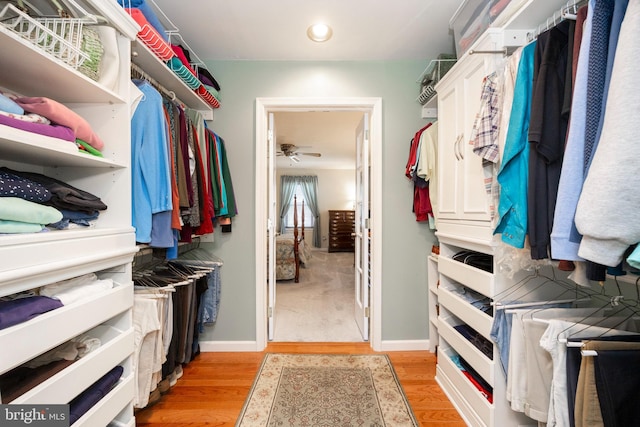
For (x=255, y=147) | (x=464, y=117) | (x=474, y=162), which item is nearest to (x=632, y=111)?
(x=474, y=162)

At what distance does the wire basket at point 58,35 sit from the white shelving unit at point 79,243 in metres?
0.06

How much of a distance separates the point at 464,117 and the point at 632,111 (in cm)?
93

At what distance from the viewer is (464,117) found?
145 cm

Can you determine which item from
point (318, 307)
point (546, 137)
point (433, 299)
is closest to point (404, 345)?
point (433, 299)

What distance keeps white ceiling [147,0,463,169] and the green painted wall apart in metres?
0.11

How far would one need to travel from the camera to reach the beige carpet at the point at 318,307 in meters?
2.46

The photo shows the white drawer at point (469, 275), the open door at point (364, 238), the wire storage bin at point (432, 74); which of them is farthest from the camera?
the open door at point (364, 238)

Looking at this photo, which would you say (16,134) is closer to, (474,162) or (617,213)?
(617,213)

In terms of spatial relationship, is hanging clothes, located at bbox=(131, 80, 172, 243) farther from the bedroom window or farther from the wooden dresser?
the bedroom window

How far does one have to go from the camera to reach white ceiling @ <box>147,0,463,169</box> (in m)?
1.59

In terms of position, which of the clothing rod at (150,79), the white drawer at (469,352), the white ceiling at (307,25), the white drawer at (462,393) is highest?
the white ceiling at (307,25)

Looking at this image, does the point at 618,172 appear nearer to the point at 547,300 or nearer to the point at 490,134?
the point at 490,134

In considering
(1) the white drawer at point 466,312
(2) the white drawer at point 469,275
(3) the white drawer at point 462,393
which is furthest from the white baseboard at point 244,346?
(2) the white drawer at point 469,275

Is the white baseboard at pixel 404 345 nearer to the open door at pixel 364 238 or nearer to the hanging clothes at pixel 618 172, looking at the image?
the open door at pixel 364 238
